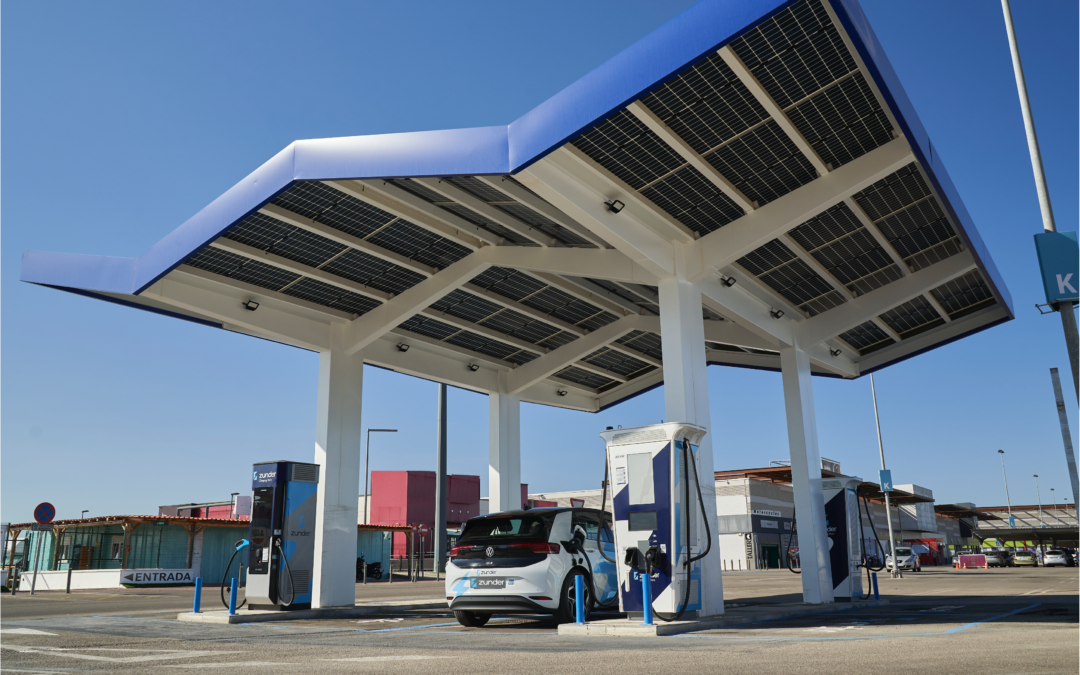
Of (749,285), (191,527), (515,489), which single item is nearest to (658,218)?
(749,285)

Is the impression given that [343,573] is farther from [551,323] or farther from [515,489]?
[551,323]

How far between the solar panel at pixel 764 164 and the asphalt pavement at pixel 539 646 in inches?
256

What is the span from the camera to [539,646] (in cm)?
796

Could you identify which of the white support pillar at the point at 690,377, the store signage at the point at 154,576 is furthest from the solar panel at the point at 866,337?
the store signage at the point at 154,576

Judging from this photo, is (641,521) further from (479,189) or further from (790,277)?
(790,277)

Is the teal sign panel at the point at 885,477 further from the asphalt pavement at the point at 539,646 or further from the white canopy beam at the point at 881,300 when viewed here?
the asphalt pavement at the point at 539,646

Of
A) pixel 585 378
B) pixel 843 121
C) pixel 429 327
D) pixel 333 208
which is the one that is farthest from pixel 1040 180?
pixel 585 378

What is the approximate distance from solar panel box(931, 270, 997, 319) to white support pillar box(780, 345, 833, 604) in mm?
3093

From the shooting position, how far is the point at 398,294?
1588 centimetres

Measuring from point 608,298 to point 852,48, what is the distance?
8.24 meters

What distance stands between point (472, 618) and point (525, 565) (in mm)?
1829

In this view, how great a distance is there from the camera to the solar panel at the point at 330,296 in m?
15.1

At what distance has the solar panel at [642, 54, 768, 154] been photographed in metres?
9.77

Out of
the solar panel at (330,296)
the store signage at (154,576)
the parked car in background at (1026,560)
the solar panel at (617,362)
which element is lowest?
the parked car in background at (1026,560)
